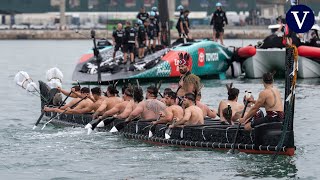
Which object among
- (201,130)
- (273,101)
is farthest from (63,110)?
(273,101)

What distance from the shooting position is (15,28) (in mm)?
148625

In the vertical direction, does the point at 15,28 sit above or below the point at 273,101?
below

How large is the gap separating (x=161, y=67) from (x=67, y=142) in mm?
17907

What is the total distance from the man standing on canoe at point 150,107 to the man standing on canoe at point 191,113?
1.40 meters

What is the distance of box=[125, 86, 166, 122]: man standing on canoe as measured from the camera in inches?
1075

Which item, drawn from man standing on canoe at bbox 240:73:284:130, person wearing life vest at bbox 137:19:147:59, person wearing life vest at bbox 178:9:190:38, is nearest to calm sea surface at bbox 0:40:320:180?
man standing on canoe at bbox 240:73:284:130

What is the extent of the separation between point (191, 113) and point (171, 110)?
61cm

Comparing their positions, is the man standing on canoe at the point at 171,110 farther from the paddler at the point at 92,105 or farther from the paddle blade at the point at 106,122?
the paddler at the point at 92,105

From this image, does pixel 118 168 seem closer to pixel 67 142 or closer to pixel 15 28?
pixel 67 142

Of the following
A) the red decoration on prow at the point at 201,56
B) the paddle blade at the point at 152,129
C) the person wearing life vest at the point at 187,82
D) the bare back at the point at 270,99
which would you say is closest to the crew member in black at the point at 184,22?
the red decoration on prow at the point at 201,56

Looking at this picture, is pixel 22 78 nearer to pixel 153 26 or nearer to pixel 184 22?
pixel 153 26

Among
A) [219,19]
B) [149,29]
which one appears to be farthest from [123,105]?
[219,19]

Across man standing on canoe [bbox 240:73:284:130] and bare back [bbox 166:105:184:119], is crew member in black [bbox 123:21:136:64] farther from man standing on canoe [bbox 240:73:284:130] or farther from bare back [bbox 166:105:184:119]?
man standing on canoe [bbox 240:73:284:130]

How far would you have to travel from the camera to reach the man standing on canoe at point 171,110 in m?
26.2
